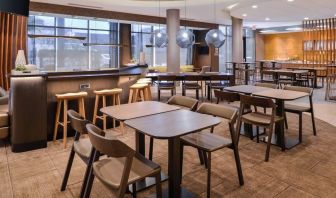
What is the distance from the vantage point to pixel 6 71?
238 inches

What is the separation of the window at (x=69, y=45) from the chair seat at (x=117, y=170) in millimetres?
8938

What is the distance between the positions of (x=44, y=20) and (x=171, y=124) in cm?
989

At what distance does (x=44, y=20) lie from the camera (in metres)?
10.1

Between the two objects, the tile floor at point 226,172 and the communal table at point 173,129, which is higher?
the communal table at point 173,129

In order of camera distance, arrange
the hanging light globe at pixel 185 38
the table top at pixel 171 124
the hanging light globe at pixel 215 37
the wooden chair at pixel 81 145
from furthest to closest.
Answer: the hanging light globe at pixel 185 38 → the hanging light globe at pixel 215 37 → the wooden chair at pixel 81 145 → the table top at pixel 171 124

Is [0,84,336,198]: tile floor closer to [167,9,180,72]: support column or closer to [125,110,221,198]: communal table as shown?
[125,110,221,198]: communal table

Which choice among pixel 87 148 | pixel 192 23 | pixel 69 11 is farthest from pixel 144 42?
pixel 87 148

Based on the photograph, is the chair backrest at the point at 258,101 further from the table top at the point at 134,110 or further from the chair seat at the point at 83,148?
the chair seat at the point at 83,148

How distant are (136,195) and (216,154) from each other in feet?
→ 4.64

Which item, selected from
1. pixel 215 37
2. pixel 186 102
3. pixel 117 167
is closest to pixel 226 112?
pixel 186 102

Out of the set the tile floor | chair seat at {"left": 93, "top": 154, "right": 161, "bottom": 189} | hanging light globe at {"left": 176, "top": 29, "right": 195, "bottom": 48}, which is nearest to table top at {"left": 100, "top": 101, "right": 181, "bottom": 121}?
chair seat at {"left": 93, "top": 154, "right": 161, "bottom": 189}

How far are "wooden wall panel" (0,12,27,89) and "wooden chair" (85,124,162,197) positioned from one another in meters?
4.96

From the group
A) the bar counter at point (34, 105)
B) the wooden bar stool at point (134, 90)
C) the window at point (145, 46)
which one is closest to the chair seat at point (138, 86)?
the wooden bar stool at point (134, 90)

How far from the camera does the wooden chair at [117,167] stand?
66.9 inches
